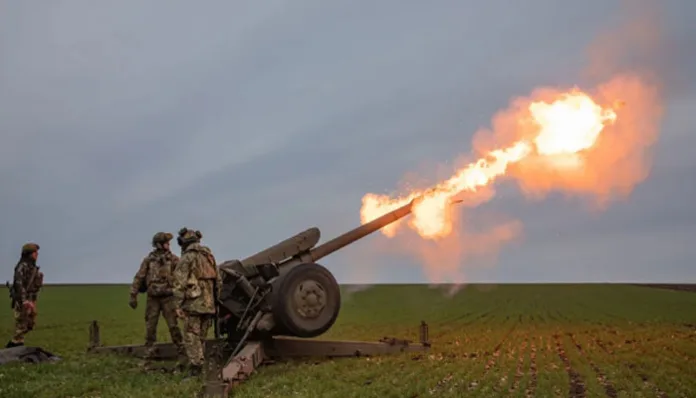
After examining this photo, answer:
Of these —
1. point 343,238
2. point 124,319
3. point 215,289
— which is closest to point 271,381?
point 215,289

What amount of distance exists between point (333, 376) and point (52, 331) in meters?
19.1

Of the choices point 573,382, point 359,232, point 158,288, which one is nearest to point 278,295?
point 158,288

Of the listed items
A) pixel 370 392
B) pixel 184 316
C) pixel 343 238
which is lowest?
pixel 370 392

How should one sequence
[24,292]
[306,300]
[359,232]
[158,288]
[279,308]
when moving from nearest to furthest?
A: [279,308] → [306,300] → [158,288] → [24,292] → [359,232]

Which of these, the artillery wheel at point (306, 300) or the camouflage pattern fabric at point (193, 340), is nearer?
the camouflage pattern fabric at point (193, 340)

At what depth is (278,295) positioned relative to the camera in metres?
14.9

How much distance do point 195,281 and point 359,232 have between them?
5171 millimetres

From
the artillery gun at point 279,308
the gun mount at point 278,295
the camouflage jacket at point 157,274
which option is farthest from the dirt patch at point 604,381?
the camouflage jacket at point 157,274

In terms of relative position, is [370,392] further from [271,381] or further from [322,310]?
[322,310]

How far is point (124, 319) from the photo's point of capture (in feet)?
120

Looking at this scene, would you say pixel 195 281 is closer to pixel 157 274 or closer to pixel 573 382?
pixel 157 274

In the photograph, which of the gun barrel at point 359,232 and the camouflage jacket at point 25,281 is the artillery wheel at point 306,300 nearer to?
the gun barrel at point 359,232

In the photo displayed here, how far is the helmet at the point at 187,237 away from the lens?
46.6 ft

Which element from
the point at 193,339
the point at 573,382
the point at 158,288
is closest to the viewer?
the point at 573,382
